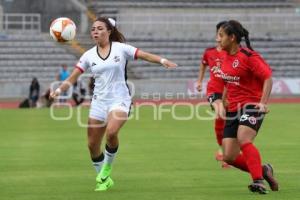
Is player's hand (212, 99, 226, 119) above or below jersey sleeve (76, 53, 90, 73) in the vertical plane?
below

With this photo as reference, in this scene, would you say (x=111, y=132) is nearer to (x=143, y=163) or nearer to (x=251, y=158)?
(x=251, y=158)

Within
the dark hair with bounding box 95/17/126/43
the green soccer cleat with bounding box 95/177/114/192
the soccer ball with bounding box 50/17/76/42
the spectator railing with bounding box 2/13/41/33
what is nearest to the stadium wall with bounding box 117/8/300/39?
the spectator railing with bounding box 2/13/41/33

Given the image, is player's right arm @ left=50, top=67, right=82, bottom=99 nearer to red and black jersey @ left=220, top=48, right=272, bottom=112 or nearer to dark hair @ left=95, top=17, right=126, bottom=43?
dark hair @ left=95, top=17, right=126, bottom=43

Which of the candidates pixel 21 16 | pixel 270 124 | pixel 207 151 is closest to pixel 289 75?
pixel 21 16

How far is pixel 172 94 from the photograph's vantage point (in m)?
39.2

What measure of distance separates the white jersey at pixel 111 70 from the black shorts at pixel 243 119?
1.31 meters

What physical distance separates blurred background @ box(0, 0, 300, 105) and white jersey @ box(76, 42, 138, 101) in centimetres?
2802

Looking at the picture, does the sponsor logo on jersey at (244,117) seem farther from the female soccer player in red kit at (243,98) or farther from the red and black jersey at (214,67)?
the red and black jersey at (214,67)

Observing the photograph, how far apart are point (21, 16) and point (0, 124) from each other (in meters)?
21.9

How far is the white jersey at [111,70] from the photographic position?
36.1 ft

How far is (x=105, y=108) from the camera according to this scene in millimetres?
11055

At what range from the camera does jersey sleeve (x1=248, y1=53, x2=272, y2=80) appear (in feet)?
34.1

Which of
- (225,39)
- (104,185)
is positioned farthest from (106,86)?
(225,39)

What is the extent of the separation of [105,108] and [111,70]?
473 mm
